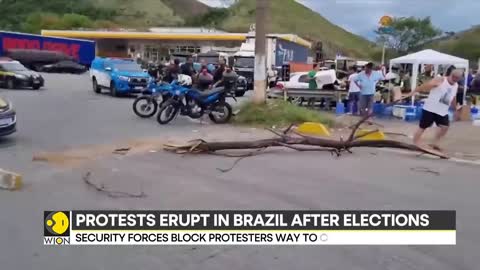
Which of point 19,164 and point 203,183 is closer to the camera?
point 203,183

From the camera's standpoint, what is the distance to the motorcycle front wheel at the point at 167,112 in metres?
14.8

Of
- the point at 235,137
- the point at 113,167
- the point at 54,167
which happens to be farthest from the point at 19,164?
the point at 235,137

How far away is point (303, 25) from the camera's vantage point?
109 metres

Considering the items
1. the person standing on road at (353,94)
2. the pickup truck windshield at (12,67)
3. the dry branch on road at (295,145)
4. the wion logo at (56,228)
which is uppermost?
the pickup truck windshield at (12,67)

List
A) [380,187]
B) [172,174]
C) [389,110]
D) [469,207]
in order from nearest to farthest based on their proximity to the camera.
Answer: [469,207] → [380,187] → [172,174] → [389,110]

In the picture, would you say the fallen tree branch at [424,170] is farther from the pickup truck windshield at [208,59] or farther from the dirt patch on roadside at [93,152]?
the pickup truck windshield at [208,59]

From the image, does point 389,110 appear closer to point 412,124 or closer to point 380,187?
point 412,124

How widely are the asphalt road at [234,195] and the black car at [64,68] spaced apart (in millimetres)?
36181

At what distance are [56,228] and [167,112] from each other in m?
9.23

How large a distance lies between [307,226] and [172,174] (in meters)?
3.06

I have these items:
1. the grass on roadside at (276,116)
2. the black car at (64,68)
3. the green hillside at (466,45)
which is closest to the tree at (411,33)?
the green hillside at (466,45)

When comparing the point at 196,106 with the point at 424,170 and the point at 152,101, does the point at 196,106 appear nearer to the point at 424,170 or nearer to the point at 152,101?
the point at 152,101

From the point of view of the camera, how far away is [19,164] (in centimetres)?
917

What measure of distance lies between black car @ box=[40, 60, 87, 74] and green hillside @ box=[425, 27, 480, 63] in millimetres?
36722
